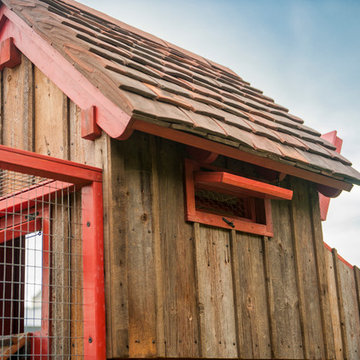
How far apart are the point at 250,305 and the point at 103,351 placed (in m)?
1.73

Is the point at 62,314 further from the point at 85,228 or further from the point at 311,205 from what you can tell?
the point at 311,205

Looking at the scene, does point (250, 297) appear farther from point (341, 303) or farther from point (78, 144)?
point (78, 144)

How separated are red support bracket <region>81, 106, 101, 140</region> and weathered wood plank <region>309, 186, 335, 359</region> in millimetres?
2818

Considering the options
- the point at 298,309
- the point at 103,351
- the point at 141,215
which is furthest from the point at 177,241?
the point at 298,309

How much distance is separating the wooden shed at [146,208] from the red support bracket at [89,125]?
0.01 meters

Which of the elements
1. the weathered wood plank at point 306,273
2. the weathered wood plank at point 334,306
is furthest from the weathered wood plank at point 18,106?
the weathered wood plank at point 334,306

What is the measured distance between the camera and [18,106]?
591 cm

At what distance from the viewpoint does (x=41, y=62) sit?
5504mm

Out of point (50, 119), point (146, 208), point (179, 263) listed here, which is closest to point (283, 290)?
point (179, 263)

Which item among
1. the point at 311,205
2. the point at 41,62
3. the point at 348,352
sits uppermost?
the point at 41,62

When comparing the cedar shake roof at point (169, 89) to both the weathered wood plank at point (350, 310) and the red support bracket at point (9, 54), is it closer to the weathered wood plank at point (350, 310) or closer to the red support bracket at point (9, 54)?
the red support bracket at point (9, 54)

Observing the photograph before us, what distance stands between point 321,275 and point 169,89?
263 cm

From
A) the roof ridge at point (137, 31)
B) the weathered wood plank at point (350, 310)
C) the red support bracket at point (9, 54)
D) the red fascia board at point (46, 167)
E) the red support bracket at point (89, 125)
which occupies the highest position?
the roof ridge at point (137, 31)

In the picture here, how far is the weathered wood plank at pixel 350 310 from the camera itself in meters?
6.85
